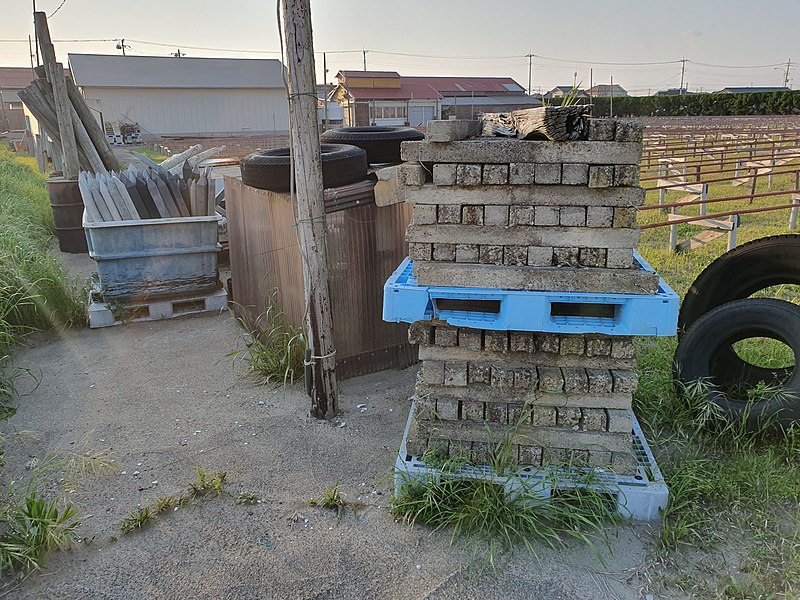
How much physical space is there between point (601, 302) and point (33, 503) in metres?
2.95

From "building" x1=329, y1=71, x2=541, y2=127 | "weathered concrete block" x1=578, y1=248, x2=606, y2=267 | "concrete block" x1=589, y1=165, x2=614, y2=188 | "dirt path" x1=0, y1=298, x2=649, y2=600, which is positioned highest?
"building" x1=329, y1=71, x2=541, y2=127

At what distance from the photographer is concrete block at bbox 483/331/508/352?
3211mm

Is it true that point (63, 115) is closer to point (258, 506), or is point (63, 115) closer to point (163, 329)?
point (163, 329)

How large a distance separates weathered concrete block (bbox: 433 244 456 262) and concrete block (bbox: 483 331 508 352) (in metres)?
0.43

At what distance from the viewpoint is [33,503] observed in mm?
3115

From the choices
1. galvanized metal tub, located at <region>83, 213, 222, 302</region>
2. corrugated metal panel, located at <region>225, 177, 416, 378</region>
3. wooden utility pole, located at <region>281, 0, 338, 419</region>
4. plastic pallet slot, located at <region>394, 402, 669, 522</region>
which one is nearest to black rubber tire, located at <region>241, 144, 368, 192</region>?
corrugated metal panel, located at <region>225, 177, 416, 378</region>

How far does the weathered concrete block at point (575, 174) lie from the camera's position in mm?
2938

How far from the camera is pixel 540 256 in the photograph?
3.08 m

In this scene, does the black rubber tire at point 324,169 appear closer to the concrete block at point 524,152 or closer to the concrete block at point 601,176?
the concrete block at point 524,152

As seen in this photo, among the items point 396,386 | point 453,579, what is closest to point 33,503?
point 453,579

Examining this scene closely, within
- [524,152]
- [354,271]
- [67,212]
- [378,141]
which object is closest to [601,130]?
[524,152]

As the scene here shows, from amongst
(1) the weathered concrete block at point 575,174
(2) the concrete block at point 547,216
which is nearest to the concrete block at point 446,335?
(2) the concrete block at point 547,216

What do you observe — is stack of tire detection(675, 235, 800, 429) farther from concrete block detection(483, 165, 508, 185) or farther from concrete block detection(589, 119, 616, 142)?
concrete block detection(483, 165, 508, 185)

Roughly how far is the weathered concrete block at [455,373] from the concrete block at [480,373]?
33 mm
